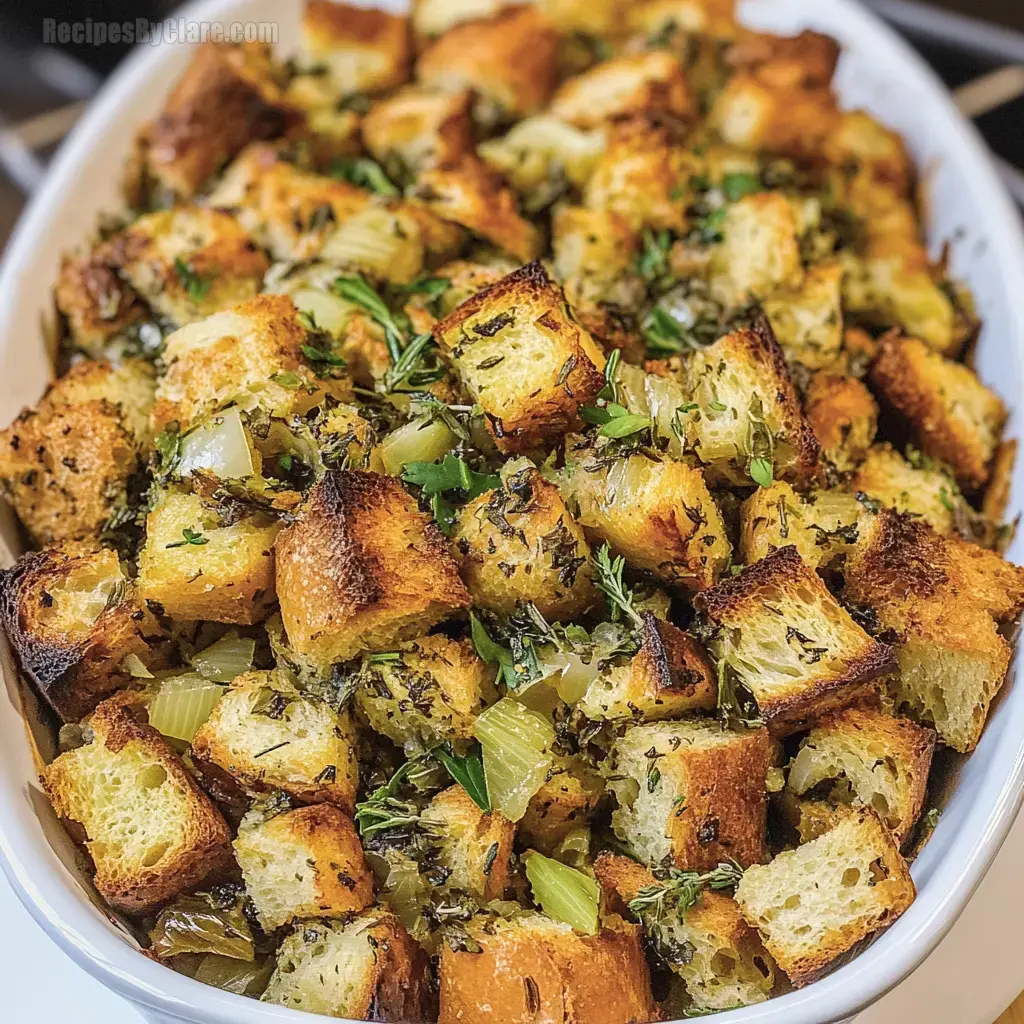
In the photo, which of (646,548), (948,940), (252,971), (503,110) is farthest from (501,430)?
(503,110)

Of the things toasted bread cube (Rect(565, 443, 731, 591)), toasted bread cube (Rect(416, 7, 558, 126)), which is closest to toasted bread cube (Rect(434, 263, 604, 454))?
toasted bread cube (Rect(565, 443, 731, 591))

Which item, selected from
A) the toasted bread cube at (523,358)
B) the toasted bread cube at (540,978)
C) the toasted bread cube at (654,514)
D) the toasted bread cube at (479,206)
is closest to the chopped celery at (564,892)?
the toasted bread cube at (540,978)

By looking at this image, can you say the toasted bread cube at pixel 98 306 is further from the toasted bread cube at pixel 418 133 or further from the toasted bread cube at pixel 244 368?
the toasted bread cube at pixel 418 133

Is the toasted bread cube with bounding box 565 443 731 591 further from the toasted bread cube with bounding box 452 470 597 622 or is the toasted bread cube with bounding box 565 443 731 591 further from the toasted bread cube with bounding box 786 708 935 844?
the toasted bread cube with bounding box 786 708 935 844

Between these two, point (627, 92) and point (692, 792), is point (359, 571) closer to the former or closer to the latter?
point (692, 792)

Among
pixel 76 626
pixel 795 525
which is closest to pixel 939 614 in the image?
pixel 795 525
